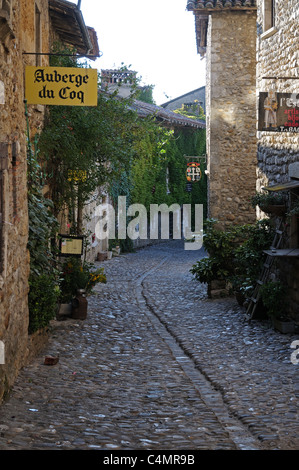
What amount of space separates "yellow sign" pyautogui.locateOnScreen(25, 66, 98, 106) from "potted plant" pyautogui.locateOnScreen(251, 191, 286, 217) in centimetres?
336

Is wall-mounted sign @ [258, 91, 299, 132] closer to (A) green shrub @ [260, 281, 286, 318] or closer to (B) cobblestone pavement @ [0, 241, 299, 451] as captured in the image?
(A) green shrub @ [260, 281, 286, 318]

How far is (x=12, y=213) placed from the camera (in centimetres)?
566

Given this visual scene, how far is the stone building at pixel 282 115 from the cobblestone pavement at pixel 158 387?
1116mm

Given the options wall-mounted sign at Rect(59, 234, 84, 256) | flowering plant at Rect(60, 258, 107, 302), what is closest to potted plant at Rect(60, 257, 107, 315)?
flowering plant at Rect(60, 258, 107, 302)

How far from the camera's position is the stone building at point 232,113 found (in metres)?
15.6

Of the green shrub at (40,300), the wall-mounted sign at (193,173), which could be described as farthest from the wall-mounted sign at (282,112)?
the wall-mounted sign at (193,173)

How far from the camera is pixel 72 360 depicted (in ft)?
22.7

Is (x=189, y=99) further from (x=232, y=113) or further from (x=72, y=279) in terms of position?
(x=72, y=279)

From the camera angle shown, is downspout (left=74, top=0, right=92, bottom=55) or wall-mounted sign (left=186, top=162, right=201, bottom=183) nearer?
downspout (left=74, top=0, right=92, bottom=55)

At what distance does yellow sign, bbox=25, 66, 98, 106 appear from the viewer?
7.02 metres

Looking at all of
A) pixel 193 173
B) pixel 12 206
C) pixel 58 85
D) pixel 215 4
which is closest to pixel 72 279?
pixel 58 85

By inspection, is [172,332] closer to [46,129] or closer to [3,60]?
[46,129]

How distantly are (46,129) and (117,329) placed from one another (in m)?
3.35
